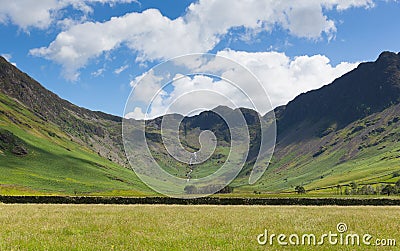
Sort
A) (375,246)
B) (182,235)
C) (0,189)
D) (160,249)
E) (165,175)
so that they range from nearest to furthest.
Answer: (160,249) < (375,246) < (182,235) < (165,175) < (0,189)

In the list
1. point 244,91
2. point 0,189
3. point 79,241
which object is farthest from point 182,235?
point 0,189

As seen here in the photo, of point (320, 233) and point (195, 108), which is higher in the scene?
point (195, 108)

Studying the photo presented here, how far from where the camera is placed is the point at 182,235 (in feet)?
55.3

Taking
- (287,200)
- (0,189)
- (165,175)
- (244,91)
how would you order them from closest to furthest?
(244,91) < (165,175) < (287,200) < (0,189)

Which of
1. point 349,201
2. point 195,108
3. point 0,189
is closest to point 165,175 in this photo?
point 195,108

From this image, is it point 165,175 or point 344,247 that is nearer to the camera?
point 344,247

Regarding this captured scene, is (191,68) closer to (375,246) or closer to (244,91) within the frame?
(244,91)

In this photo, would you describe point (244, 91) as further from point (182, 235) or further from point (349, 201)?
point (349, 201)

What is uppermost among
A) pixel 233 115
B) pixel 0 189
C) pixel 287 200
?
pixel 233 115

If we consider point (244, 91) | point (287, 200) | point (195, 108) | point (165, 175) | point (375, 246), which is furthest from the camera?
point (287, 200)

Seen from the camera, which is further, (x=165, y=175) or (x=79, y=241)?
(x=165, y=175)

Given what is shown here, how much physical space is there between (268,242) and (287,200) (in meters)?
51.8

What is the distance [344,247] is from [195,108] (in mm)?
14732

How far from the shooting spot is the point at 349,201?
215 ft
